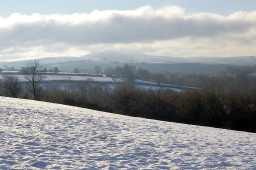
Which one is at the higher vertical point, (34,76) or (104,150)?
(34,76)

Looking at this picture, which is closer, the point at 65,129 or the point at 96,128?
the point at 65,129

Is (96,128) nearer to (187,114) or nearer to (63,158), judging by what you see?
(63,158)

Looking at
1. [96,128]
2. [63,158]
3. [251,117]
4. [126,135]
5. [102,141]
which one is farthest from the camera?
[251,117]

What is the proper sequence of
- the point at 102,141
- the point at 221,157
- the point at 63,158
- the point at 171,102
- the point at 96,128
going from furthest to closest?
the point at 171,102 < the point at 96,128 < the point at 102,141 < the point at 221,157 < the point at 63,158

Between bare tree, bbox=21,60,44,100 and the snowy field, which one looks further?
bare tree, bbox=21,60,44,100

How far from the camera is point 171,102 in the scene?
5031 centimetres

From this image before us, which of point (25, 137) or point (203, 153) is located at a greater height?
point (25, 137)

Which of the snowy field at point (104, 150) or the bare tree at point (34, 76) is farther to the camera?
the bare tree at point (34, 76)

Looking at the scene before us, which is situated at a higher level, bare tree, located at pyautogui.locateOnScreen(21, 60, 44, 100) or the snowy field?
bare tree, located at pyautogui.locateOnScreen(21, 60, 44, 100)

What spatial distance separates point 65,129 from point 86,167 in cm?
669

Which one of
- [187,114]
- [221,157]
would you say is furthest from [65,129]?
[187,114]

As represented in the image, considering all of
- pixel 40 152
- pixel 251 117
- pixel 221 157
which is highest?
pixel 40 152

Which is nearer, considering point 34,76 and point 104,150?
point 104,150

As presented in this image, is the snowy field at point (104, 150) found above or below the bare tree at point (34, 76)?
below
